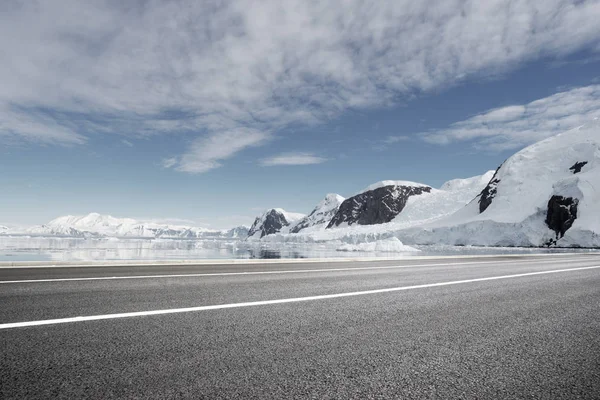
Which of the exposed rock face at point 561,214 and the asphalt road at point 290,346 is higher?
the exposed rock face at point 561,214

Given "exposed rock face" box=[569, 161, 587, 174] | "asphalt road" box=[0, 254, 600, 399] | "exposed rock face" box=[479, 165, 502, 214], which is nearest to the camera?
"asphalt road" box=[0, 254, 600, 399]

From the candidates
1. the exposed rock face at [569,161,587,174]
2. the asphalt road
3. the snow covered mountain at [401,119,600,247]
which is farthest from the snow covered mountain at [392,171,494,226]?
the asphalt road

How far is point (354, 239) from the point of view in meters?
93.2

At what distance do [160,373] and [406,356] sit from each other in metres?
2.03

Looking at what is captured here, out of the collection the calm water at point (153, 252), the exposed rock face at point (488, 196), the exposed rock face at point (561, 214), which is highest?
the exposed rock face at point (488, 196)

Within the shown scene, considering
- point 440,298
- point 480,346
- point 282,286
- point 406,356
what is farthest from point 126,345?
point 440,298

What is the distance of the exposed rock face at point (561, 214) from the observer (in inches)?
2872

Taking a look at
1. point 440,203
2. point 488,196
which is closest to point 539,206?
point 488,196

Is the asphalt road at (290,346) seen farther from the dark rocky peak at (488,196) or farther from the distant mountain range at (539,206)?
the dark rocky peak at (488,196)

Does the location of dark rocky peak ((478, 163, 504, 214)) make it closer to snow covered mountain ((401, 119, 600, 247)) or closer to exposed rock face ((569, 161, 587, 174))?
snow covered mountain ((401, 119, 600, 247))

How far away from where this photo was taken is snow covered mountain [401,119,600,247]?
6962 cm

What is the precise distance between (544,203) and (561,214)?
3.95 metres

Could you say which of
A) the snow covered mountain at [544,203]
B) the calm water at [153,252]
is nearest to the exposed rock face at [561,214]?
the snow covered mountain at [544,203]

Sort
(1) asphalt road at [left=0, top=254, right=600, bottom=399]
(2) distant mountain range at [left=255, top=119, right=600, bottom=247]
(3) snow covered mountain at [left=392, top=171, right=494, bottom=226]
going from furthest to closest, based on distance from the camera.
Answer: (3) snow covered mountain at [left=392, top=171, right=494, bottom=226] → (2) distant mountain range at [left=255, top=119, right=600, bottom=247] → (1) asphalt road at [left=0, top=254, right=600, bottom=399]
